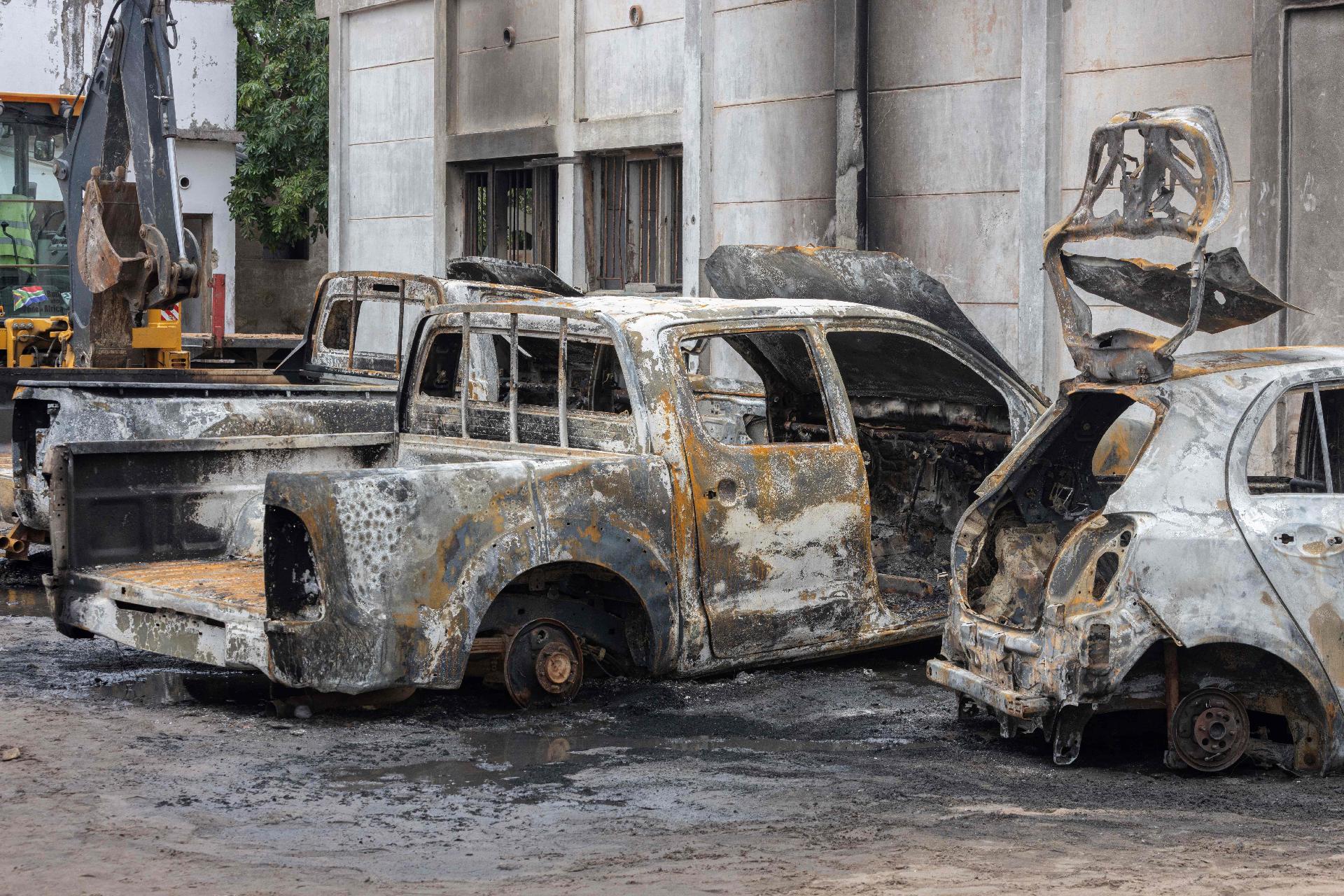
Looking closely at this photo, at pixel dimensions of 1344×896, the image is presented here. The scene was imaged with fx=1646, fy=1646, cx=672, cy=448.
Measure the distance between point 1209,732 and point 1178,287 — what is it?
1.75 m

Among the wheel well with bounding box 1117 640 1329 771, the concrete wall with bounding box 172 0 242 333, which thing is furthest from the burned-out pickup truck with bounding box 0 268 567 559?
the concrete wall with bounding box 172 0 242 333

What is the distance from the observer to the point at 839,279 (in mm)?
8992

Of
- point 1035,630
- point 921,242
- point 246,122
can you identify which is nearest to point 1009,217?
point 921,242

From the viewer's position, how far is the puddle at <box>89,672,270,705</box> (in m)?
7.09

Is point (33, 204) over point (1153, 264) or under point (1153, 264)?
over

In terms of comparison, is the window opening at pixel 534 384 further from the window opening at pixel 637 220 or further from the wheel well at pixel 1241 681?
the window opening at pixel 637 220

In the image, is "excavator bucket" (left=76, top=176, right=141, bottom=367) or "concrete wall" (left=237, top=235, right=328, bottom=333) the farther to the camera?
"concrete wall" (left=237, top=235, right=328, bottom=333)

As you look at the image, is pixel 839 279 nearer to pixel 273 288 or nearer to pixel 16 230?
pixel 16 230

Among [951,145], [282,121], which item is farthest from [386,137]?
[282,121]

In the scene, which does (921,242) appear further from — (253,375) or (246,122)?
(246,122)

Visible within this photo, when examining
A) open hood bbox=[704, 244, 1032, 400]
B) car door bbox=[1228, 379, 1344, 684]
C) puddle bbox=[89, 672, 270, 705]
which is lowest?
puddle bbox=[89, 672, 270, 705]

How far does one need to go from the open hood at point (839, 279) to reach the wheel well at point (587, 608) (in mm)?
2516

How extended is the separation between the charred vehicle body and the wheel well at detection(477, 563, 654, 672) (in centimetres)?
131

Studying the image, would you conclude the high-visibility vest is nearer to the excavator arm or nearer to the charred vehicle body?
the excavator arm
